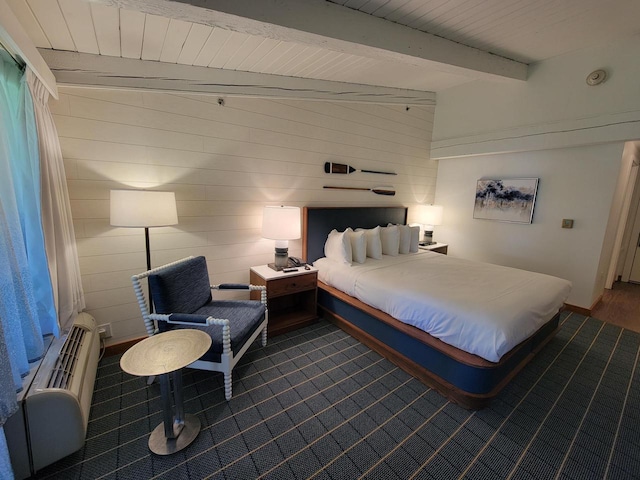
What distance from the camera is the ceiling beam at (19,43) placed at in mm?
1222

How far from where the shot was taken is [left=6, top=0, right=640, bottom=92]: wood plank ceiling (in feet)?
5.19

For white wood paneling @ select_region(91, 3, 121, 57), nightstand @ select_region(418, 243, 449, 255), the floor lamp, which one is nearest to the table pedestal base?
the floor lamp

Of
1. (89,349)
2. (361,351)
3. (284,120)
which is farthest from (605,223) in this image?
(89,349)

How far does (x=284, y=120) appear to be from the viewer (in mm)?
2973

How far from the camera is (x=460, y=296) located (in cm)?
216

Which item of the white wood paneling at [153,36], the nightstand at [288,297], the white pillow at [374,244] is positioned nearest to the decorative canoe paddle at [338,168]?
the white pillow at [374,244]

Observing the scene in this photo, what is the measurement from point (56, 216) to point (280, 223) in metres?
1.64

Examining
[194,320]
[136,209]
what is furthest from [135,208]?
[194,320]

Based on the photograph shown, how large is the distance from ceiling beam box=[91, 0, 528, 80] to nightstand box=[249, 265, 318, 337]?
1986mm

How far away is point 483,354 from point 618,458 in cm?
85

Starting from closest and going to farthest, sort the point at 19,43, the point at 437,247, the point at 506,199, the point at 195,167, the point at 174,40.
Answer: the point at 19,43, the point at 174,40, the point at 195,167, the point at 506,199, the point at 437,247

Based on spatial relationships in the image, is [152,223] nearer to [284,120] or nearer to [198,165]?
[198,165]

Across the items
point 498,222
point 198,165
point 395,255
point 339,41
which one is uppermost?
point 339,41

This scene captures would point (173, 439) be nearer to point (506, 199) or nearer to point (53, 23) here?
point (53, 23)
